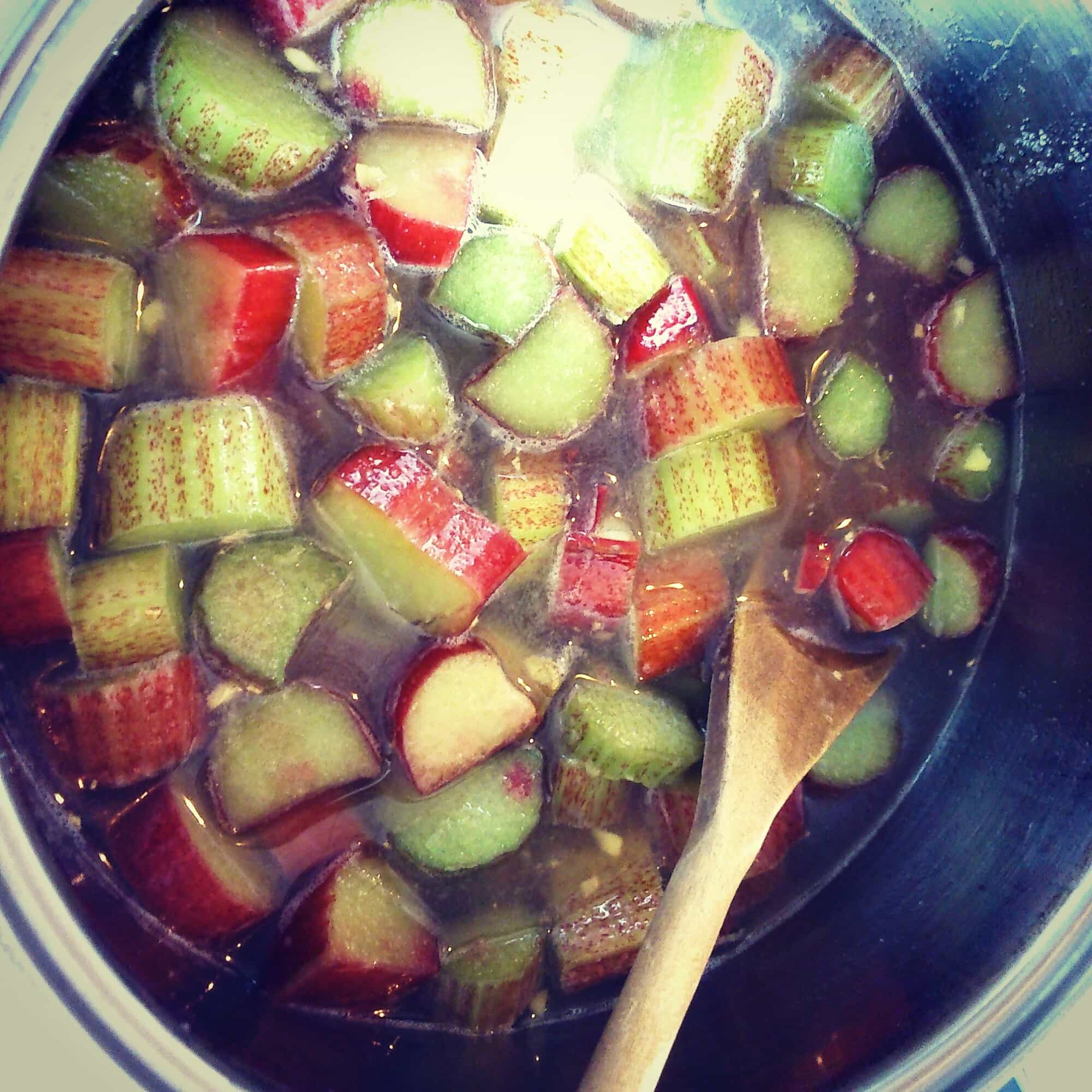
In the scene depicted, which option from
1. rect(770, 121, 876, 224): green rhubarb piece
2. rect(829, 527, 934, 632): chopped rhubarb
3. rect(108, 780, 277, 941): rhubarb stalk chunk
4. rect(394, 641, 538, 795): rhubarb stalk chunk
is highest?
rect(770, 121, 876, 224): green rhubarb piece

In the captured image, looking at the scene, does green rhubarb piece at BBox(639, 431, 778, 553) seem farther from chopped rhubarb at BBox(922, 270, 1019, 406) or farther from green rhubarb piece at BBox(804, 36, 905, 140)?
green rhubarb piece at BBox(804, 36, 905, 140)

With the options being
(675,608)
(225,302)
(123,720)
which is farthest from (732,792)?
(225,302)

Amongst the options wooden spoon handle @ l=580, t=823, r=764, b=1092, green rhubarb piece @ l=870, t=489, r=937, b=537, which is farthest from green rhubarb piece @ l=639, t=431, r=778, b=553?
wooden spoon handle @ l=580, t=823, r=764, b=1092

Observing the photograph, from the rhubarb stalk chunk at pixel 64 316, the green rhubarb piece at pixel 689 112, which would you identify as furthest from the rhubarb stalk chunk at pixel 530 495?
the rhubarb stalk chunk at pixel 64 316

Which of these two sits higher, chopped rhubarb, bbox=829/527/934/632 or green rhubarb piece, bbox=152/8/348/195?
green rhubarb piece, bbox=152/8/348/195

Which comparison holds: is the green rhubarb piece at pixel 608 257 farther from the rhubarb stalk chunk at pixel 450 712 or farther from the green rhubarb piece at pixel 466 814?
the green rhubarb piece at pixel 466 814

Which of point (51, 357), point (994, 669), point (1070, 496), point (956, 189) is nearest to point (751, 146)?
point (956, 189)

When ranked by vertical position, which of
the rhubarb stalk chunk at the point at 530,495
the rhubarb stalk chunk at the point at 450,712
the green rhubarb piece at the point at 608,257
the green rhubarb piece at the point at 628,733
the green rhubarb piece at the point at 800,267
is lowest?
the rhubarb stalk chunk at the point at 450,712
